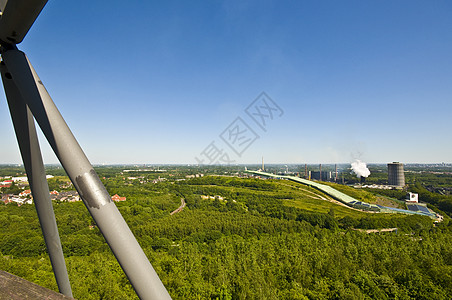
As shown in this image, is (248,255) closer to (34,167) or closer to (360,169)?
(34,167)

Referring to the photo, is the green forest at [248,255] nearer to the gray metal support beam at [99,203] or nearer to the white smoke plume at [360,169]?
the gray metal support beam at [99,203]

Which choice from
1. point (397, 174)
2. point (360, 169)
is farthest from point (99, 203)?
point (360, 169)

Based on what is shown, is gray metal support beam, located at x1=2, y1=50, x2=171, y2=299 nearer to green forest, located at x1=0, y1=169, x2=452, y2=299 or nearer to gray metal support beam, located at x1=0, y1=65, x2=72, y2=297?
green forest, located at x1=0, y1=169, x2=452, y2=299

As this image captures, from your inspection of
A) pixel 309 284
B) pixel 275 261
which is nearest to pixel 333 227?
pixel 275 261

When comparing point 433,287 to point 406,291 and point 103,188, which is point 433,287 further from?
point 103,188

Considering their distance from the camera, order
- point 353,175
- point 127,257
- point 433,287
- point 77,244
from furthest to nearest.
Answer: point 353,175, point 77,244, point 433,287, point 127,257

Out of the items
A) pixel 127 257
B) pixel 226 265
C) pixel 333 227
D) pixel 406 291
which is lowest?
pixel 333 227

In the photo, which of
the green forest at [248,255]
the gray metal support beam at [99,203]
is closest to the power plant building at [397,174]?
the green forest at [248,255]
